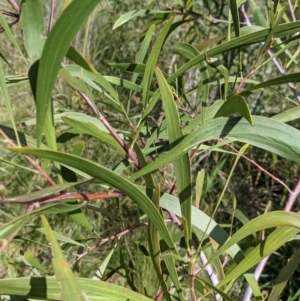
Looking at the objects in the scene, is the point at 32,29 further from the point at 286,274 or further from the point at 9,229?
the point at 286,274

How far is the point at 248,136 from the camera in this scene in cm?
42

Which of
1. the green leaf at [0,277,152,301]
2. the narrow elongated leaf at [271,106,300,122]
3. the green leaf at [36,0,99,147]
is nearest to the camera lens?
the green leaf at [36,0,99,147]

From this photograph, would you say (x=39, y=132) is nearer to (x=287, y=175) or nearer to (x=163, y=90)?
(x=163, y=90)

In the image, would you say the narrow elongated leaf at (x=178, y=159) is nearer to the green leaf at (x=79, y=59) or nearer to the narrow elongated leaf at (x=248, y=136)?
the narrow elongated leaf at (x=248, y=136)

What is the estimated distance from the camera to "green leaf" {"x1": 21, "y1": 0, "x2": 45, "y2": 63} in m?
0.35

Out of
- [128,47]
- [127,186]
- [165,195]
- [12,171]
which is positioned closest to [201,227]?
[165,195]

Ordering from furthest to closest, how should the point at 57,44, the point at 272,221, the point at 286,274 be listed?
1. the point at 286,274
2. the point at 272,221
3. the point at 57,44

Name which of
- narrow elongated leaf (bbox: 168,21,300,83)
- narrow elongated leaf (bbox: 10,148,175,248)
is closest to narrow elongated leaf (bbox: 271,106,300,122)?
narrow elongated leaf (bbox: 168,21,300,83)

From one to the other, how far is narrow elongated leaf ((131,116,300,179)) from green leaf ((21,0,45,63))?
12 cm

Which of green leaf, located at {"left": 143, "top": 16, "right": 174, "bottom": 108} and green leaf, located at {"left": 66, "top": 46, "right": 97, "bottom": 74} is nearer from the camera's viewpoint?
green leaf, located at {"left": 66, "top": 46, "right": 97, "bottom": 74}

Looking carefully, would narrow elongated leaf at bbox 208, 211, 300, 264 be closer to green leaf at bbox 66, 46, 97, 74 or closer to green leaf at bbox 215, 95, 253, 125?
green leaf at bbox 215, 95, 253, 125

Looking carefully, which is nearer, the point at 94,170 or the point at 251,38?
the point at 94,170

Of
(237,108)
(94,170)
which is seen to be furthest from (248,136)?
(94,170)

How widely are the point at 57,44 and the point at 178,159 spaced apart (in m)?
0.17
